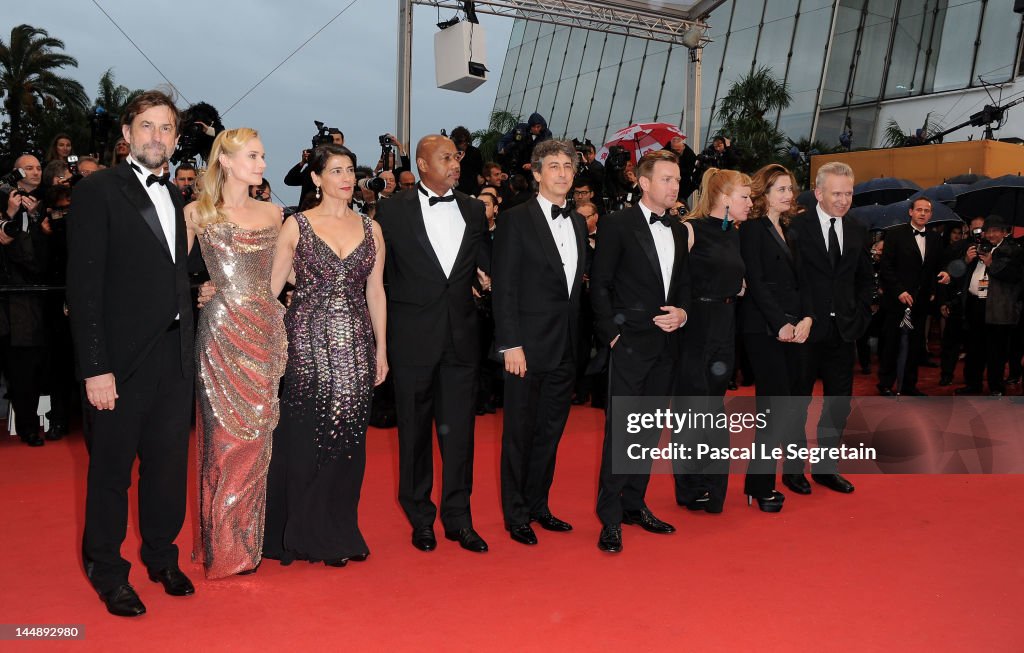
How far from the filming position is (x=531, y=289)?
3.73 metres

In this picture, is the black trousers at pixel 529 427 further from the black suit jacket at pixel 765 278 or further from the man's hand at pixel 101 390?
the man's hand at pixel 101 390

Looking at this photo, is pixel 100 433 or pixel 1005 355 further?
pixel 1005 355

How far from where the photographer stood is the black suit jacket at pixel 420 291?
3.66 meters

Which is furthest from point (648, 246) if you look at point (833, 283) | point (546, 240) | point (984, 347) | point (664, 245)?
point (984, 347)

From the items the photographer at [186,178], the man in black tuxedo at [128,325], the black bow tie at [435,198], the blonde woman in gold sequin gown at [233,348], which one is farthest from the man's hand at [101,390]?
the photographer at [186,178]

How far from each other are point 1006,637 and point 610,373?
67.1 inches

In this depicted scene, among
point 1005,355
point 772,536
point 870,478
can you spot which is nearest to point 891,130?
point 1005,355

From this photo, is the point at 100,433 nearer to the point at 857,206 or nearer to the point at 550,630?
the point at 550,630

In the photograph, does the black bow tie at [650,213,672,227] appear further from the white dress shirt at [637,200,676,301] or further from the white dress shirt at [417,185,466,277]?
the white dress shirt at [417,185,466,277]

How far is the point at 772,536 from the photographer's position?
3859 millimetres

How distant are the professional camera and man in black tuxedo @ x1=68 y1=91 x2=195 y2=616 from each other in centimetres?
244

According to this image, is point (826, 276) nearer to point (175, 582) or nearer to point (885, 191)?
point (175, 582)

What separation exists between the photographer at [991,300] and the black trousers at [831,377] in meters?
3.66

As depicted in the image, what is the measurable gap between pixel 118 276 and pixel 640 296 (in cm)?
203
